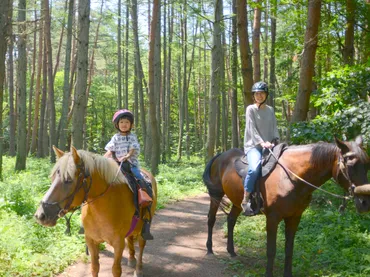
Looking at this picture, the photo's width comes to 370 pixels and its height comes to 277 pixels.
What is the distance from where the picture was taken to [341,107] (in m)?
7.09

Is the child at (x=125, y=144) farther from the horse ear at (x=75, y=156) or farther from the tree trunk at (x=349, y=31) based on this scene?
the tree trunk at (x=349, y=31)

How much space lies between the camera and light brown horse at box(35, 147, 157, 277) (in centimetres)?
331

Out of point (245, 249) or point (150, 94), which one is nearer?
point (245, 249)

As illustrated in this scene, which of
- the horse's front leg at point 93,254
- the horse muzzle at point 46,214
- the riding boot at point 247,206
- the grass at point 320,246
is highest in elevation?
the horse muzzle at point 46,214

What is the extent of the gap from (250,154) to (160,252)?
2735mm

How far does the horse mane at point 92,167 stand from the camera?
134 inches

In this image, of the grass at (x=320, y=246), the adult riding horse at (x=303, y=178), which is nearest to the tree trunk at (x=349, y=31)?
the grass at (x=320, y=246)

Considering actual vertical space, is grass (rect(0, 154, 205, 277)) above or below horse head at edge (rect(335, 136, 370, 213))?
below

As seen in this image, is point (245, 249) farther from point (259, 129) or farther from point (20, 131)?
point (20, 131)

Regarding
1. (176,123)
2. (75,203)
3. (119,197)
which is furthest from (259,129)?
(176,123)

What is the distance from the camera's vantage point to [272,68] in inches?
713

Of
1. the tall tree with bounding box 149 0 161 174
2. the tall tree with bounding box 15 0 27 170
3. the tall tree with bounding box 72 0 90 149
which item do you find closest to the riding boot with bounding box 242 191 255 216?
the tall tree with bounding box 72 0 90 149

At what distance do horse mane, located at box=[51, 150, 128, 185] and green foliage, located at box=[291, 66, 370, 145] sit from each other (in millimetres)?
4405

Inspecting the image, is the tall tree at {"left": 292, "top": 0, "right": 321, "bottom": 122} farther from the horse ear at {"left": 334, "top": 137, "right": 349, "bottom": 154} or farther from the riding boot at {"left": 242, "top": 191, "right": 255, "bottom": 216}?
the horse ear at {"left": 334, "top": 137, "right": 349, "bottom": 154}
